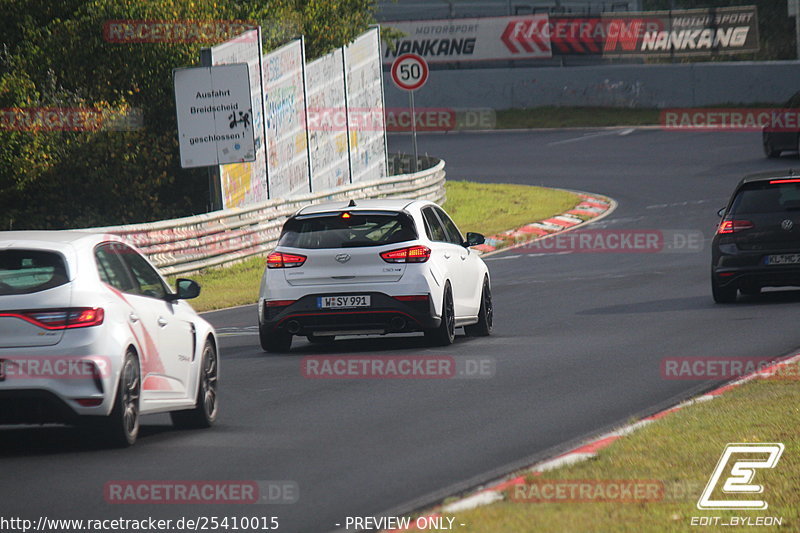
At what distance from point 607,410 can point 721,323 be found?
5.89m

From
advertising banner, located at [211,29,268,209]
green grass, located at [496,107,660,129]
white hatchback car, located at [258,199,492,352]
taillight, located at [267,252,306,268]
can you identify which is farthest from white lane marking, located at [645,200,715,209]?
taillight, located at [267,252,306,268]

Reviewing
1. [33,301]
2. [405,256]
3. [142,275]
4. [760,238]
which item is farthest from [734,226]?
[33,301]

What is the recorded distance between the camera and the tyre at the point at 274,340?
15.1 meters

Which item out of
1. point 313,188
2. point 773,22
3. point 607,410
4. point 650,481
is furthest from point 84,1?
point 773,22

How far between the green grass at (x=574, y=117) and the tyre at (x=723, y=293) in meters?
32.8

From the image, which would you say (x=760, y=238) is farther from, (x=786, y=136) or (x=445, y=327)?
(x=786, y=136)

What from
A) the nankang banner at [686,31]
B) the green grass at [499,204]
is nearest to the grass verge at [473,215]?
the green grass at [499,204]

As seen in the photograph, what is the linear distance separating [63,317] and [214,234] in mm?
16465

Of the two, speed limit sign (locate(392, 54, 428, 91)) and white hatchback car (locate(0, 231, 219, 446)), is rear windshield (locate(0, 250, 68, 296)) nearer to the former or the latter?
white hatchback car (locate(0, 231, 219, 446))

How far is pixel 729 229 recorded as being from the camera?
60.8 ft

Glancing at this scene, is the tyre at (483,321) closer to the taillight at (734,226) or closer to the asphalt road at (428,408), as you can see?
the asphalt road at (428,408)

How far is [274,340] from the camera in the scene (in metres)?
15.3

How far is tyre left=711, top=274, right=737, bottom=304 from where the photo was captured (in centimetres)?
1858

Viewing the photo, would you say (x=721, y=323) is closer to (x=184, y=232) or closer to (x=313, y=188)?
(x=184, y=232)
